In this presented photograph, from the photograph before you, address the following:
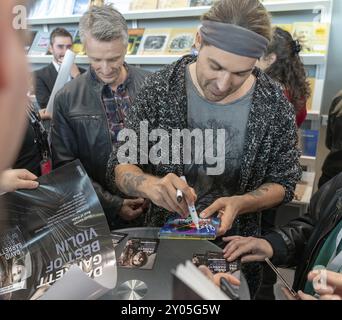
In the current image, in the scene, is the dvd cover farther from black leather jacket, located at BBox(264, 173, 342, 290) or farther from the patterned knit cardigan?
black leather jacket, located at BBox(264, 173, 342, 290)

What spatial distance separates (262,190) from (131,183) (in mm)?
524

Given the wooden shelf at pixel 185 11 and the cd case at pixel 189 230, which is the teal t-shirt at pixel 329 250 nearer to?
the cd case at pixel 189 230

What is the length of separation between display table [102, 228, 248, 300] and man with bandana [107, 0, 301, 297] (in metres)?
0.19

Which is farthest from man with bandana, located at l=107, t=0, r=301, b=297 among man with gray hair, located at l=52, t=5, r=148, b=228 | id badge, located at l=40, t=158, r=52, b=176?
id badge, located at l=40, t=158, r=52, b=176

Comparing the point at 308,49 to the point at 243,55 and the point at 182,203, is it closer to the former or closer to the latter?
the point at 243,55

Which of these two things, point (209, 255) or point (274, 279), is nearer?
point (209, 255)

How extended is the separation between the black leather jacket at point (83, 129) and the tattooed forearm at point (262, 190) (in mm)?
803

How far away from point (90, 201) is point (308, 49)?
8.48ft

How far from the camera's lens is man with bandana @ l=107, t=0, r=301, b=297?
1296mm

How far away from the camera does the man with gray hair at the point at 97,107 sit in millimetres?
1817

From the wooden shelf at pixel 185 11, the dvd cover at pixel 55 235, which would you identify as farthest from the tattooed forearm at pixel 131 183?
the wooden shelf at pixel 185 11

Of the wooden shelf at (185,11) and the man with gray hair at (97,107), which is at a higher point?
the wooden shelf at (185,11)
